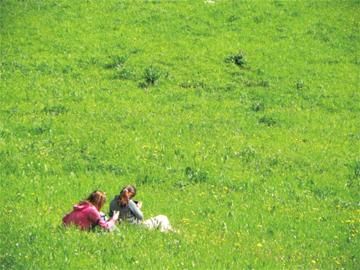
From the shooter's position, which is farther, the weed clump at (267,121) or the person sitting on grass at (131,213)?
the weed clump at (267,121)

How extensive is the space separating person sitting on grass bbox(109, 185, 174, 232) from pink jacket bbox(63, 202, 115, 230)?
1.16m

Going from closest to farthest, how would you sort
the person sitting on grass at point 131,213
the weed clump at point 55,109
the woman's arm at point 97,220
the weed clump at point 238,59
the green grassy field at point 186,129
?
the green grassy field at point 186,129
the woman's arm at point 97,220
the person sitting on grass at point 131,213
the weed clump at point 55,109
the weed clump at point 238,59

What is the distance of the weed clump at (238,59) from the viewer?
30.2 meters

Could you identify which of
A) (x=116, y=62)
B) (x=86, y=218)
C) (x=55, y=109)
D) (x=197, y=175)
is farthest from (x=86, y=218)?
(x=116, y=62)

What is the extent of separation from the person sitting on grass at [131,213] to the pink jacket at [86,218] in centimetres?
116

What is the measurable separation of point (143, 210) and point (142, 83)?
A: 1253 centimetres

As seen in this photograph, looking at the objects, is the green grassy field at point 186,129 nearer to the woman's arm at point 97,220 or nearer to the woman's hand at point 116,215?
the woman's arm at point 97,220

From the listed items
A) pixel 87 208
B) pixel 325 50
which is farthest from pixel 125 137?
pixel 325 50

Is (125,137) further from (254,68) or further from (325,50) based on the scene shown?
(325,50)

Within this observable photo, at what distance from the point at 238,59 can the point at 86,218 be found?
1899 centimetres

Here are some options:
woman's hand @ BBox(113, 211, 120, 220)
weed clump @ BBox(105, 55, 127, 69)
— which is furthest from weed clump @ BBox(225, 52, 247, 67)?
woman's hand @ BBox(113, 211, 120, 220)

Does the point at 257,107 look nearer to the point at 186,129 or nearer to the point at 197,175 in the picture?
the point at 186,129

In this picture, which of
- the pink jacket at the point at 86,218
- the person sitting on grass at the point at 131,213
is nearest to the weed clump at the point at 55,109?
the person sitting on grass at the point at 131,213

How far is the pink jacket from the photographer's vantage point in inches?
493
